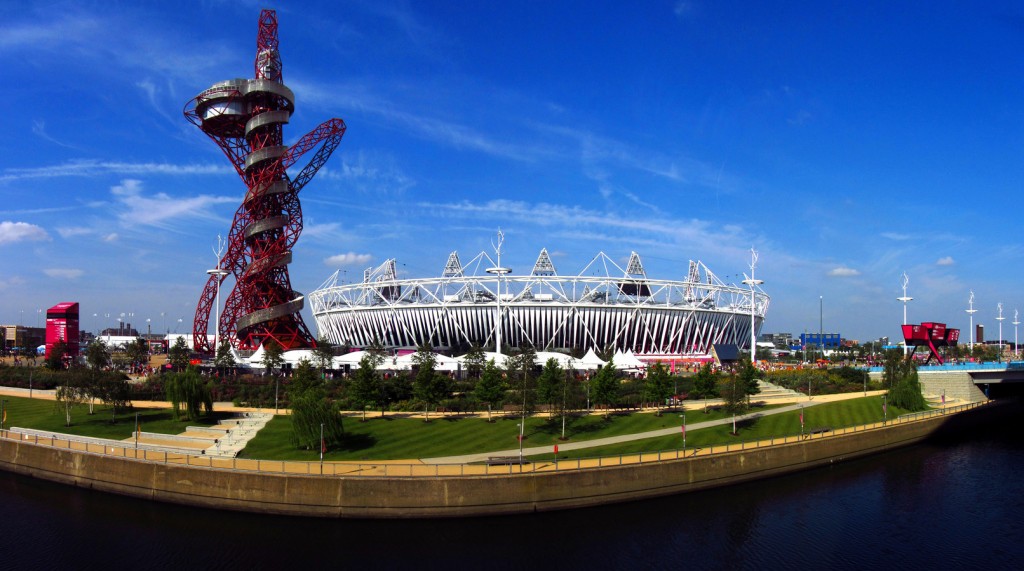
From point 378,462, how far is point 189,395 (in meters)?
17.7

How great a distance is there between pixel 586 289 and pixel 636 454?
62824 mm

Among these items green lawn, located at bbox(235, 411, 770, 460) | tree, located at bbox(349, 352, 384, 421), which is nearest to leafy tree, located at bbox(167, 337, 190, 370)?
green lawn, located at bbox(235, 411, 770, 460)

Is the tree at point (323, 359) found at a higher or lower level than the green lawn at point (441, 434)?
higher

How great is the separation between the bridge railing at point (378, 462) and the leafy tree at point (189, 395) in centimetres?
589

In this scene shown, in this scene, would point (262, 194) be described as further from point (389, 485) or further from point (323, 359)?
point (389, 485)

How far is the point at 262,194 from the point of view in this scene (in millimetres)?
82000

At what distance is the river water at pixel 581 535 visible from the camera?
86.9 feet

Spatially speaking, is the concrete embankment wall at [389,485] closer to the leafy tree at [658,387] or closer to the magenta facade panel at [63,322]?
the leafy tree at [658,387]

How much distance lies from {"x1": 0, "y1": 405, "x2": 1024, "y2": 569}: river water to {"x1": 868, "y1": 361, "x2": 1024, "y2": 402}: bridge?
32.4 m

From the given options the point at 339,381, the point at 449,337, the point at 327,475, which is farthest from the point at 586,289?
the point at 327,475

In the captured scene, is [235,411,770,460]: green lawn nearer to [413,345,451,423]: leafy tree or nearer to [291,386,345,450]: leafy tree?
[291,386,345,450]: leafy tree

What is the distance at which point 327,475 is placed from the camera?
31.5 metres

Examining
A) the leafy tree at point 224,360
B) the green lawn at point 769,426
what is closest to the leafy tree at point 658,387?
the green lawn at point 769,426

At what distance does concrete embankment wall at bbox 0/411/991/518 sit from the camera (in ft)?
102
